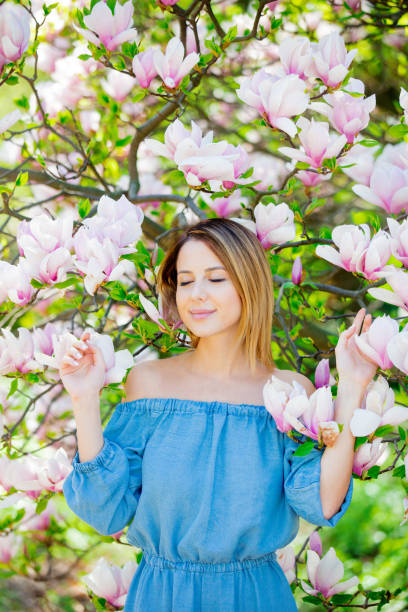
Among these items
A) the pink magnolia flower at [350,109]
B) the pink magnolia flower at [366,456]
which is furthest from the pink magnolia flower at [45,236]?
the pink magnolia flower at [366,456]

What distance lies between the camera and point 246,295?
156 centimetres

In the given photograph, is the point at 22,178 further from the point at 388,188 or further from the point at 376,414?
the point at 376,414

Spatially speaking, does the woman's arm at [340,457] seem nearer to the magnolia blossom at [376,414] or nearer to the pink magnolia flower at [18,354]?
the magnolia blossom at [376,414]

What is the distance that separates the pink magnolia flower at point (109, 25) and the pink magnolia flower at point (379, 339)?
856mm

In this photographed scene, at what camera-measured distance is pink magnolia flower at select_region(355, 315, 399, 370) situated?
1.25 meters

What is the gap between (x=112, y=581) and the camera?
1731 millimetres

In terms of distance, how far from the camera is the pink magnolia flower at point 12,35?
1.55m

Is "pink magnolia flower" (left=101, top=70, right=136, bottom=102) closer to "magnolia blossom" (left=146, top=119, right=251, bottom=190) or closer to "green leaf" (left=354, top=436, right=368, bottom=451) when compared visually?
"magnolia blossom" (left=146, top=119, right=251, bottom=190)

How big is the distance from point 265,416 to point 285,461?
106 millimetres

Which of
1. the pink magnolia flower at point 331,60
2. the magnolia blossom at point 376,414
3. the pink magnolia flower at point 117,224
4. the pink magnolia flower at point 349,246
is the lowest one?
the magnolia blossom at point 376,414

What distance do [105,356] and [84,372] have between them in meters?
0.06

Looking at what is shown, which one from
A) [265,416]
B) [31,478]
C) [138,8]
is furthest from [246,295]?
[138,8]

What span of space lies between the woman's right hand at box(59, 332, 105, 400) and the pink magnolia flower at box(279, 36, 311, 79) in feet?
2.39

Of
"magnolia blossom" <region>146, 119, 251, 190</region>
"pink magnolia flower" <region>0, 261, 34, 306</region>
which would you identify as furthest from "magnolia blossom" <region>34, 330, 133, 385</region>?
"magnolia blossom" <region>146, 119, 251, 190</region>
